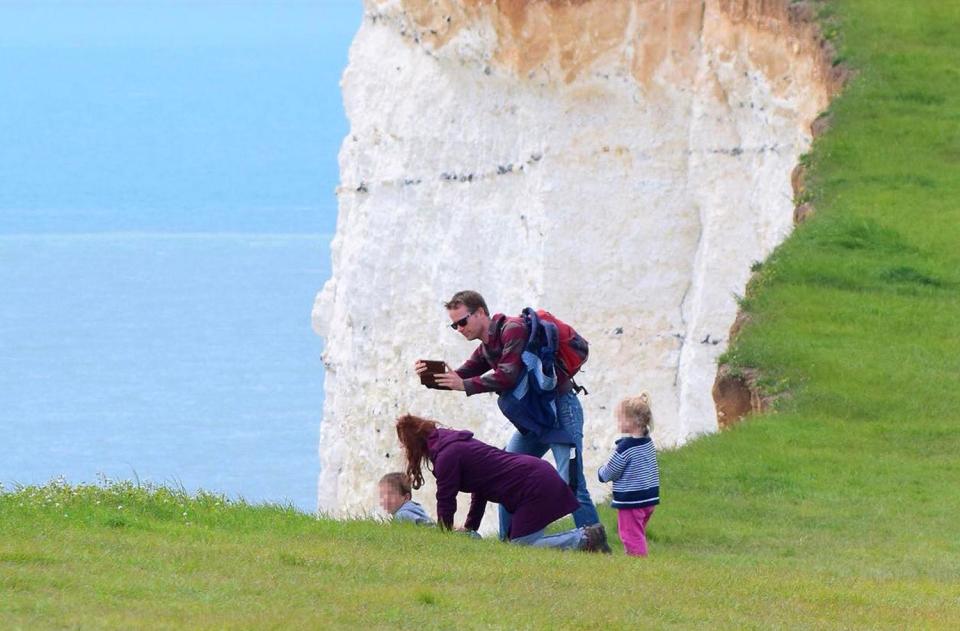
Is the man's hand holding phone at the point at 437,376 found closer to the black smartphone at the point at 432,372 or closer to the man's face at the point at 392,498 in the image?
the black smartphone at the point at 432,372

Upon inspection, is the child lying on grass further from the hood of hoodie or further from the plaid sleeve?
the plaid sleeve

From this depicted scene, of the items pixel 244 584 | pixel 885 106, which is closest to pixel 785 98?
pixel 885 106

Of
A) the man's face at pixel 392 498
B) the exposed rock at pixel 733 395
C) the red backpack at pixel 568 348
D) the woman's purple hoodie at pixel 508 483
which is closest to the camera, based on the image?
the woman's purple hoodie at pixel 508 483

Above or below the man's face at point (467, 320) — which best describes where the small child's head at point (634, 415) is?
below

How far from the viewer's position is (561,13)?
27812 mm

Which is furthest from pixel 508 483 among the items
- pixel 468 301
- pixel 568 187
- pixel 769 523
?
pixel 568 187

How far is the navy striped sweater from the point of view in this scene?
38.1 feet

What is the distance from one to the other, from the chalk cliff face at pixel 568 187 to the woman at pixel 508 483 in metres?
13.4

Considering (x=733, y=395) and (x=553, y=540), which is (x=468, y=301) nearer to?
(x=553, y=540)

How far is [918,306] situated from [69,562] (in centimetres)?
1242

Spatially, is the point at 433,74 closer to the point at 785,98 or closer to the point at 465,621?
the point at 785,98

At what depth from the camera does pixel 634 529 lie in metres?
11.7

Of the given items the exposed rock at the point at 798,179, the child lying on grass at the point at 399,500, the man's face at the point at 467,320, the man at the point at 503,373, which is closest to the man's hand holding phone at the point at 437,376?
the man at the point at 503,373

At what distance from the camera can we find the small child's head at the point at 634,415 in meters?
11.5
